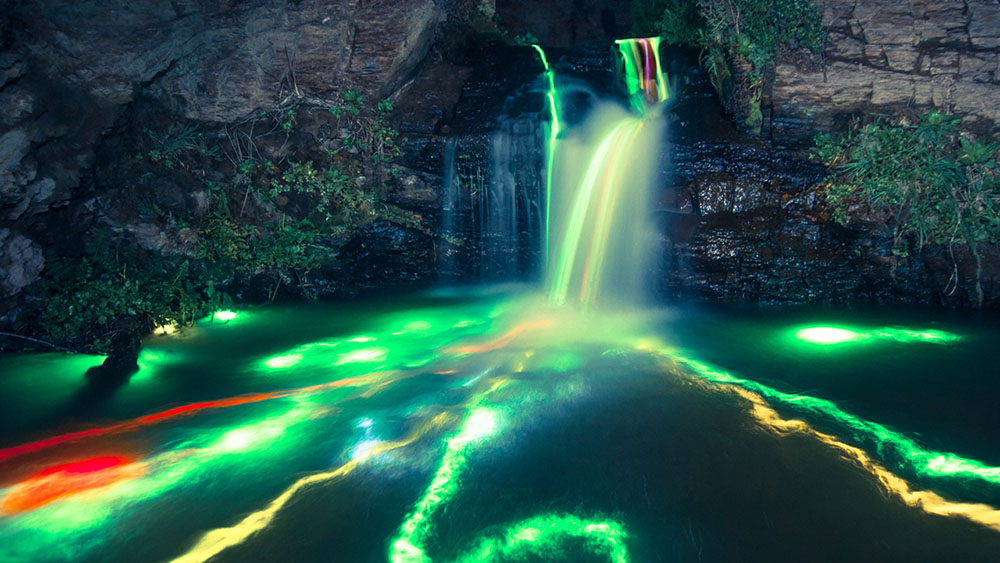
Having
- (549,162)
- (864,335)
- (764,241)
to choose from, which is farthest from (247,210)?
(864,335)

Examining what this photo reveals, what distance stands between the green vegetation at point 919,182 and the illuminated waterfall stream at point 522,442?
121cm

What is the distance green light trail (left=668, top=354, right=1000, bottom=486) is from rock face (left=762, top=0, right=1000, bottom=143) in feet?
14.2

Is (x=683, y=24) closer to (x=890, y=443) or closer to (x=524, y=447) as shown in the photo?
(x=890, y=443)

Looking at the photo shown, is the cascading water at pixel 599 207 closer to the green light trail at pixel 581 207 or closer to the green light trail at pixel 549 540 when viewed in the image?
the green light trail at pixel 581 207

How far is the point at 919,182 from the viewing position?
21.5ft

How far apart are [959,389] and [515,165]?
6078 millimetres

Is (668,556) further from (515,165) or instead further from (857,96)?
(857,96)

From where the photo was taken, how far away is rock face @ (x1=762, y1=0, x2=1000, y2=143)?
677cm

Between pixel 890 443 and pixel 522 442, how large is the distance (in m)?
2.83

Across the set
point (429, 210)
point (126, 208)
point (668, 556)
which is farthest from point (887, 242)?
point (126, 208)

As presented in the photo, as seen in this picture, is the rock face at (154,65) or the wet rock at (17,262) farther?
the rock face at (154,65)

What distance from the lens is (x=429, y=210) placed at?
8523 mm

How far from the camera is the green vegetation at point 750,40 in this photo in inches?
289

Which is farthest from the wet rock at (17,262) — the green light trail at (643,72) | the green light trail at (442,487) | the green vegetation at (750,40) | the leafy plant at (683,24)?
the leafy plant at (683,24)
